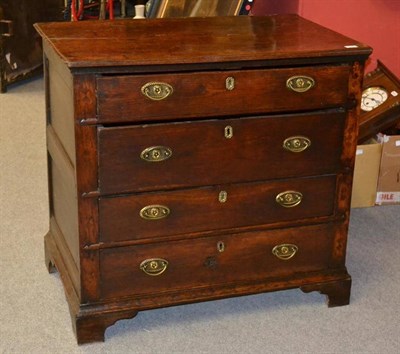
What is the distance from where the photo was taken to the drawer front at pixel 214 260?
2.45 m

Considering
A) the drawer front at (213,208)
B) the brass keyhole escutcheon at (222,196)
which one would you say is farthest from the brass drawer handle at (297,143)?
the brass keyhole escutcheon at (222,196)

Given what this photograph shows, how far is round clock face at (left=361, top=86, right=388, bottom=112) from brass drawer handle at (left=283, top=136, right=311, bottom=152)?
100 cm

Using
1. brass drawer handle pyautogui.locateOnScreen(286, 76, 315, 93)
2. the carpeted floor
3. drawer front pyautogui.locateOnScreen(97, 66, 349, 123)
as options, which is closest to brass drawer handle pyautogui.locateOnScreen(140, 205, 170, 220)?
drawer front pyautogui.locateOnScreen(97, 66, 349, 123)

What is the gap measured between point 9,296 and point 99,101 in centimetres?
83

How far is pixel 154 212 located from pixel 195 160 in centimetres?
19

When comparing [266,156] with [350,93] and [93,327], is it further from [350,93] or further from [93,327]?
[93,327]

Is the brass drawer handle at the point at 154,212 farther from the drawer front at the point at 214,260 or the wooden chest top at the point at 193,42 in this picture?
the wooden chest top at the point at 193,42

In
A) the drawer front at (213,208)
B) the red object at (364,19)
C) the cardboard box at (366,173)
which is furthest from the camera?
the red object at (364,19)

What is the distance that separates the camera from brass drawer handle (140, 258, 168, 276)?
2.46 m

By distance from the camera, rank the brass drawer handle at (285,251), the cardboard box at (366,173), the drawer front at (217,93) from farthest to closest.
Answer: the cardboard box at (366,173)
the brass drawer handle at (285,251)
the drawer front at (217,93)

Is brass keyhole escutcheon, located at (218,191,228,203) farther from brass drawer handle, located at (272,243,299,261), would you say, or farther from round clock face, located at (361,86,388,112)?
round clock face, located at (361,86,388,112)

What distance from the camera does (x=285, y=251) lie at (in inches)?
103

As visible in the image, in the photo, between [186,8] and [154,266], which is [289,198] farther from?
[186,8]

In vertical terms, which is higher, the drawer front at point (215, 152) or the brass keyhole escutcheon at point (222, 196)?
the drawer front at point (215, 152)
